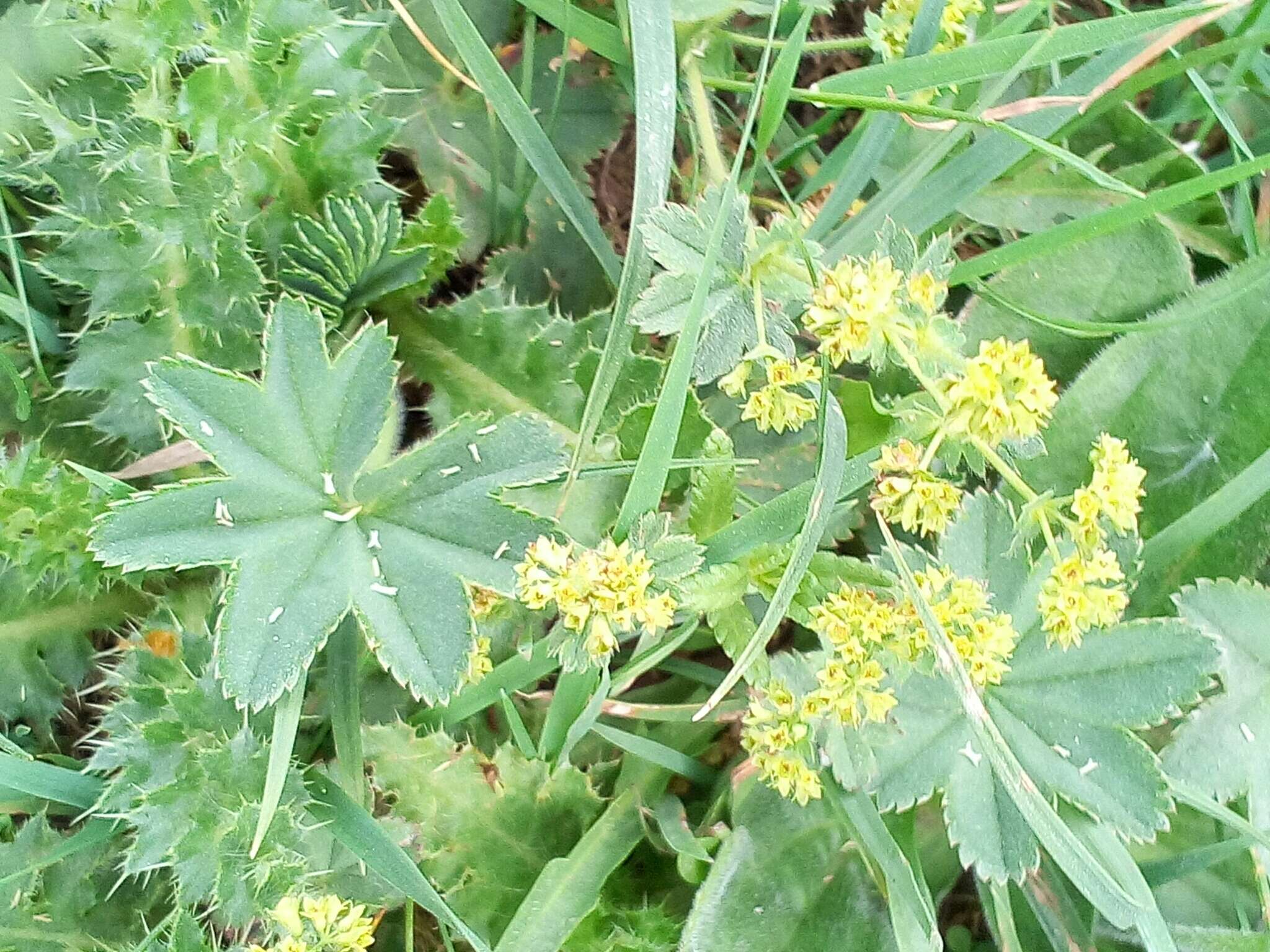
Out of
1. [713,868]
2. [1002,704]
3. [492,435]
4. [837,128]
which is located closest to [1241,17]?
[837,128]

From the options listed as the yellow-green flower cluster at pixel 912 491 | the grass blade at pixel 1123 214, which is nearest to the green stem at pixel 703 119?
the grass blade at pixel 1123 214

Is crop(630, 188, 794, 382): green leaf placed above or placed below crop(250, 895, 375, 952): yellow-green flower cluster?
above

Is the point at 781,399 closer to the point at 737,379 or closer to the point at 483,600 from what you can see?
the point at 737,379

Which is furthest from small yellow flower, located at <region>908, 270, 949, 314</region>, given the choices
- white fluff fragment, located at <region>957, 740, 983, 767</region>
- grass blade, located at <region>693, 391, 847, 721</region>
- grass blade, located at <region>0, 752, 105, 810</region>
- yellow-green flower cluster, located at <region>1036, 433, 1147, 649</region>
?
grass blade, located at <region>0, 752, 105, 810</region>

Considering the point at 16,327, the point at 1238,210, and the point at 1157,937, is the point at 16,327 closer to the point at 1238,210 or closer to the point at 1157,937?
the point at 1157,937

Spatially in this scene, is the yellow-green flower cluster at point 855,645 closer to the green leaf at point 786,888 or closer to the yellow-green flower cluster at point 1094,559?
the yellow-green flower cluster at point 1094,559

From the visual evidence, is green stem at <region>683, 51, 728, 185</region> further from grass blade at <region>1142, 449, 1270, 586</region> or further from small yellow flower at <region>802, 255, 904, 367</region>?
grass blade at <region>1142, 449, 1270, 586</region>

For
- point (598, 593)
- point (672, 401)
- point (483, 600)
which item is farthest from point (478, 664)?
point (672, 401)
